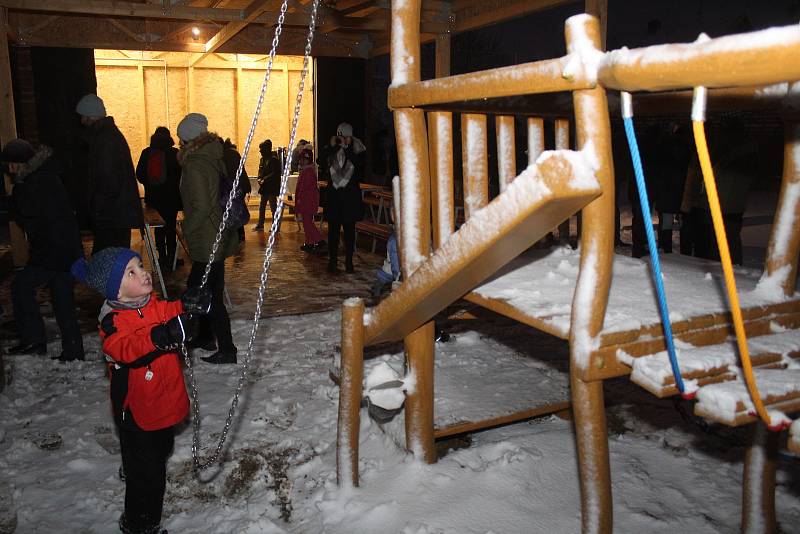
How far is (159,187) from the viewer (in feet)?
26.1

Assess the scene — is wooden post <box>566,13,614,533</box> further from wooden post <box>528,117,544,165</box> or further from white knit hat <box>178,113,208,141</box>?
white knit hat <box>178,113,208,141</box>

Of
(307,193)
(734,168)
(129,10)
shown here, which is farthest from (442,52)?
(734,168)

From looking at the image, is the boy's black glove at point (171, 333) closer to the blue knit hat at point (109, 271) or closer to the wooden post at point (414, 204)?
the blue knit hat at point (109, 271)

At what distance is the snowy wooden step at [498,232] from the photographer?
1759 millimetres

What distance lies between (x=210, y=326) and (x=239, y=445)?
73.0 inches

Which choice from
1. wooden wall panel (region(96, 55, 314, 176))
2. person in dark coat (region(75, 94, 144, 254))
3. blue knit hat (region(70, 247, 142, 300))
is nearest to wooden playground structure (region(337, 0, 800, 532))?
blue knit hat (region(70, 247, 142, 300))

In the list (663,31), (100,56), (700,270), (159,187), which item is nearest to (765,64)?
(700,270)

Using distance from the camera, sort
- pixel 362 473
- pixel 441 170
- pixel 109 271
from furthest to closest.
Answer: pixel 362 473
pixel 441 170
pixel 109 271

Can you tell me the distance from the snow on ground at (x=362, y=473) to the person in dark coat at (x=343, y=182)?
3.83 meters

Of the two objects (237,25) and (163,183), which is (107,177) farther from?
(237,25)

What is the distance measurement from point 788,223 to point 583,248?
116cm

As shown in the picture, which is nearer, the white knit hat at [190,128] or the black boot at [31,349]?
the white knit hat at [190,128]

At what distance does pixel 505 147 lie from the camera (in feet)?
9.64

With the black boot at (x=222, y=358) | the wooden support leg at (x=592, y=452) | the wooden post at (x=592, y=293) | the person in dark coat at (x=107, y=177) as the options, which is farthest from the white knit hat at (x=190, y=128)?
the wooden support leg at (x=592, y=452)
